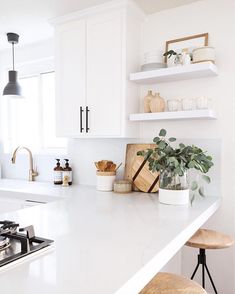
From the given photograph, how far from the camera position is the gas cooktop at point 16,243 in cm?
88

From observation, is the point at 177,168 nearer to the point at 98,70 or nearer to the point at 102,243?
the point at 102,243

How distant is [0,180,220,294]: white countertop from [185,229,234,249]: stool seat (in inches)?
5.7

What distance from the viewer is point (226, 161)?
1938 mm

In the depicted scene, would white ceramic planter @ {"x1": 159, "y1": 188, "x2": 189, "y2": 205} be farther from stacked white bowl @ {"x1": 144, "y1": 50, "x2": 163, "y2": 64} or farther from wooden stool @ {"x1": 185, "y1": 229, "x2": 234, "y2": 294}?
stacked white bowl @ {"x1": 144, "y1": 50, "x2": 163, "y2": 64}

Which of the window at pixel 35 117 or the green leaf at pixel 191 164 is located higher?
the window at pixel 35 117

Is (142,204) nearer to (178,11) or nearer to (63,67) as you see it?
(63,67)

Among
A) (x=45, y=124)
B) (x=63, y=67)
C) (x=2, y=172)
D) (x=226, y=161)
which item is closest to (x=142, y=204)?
(x=226, y=161)

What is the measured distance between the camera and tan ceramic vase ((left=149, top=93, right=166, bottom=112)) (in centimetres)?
204

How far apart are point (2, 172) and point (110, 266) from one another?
8.93 ft

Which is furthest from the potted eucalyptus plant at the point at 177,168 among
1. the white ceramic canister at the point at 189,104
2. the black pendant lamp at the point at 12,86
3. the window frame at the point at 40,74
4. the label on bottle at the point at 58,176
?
the black pendant lamp at the point at 12,86

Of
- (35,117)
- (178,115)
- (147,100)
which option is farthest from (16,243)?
(35,117)

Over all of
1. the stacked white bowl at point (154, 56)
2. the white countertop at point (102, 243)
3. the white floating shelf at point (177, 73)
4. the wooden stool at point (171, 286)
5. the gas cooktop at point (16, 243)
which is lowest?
the wooden stool at point (171, 286)

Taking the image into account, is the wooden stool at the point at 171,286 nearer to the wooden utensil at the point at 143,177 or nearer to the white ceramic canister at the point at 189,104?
the wooden utensil at the point at 143,177

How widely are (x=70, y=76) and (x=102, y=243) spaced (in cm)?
162
